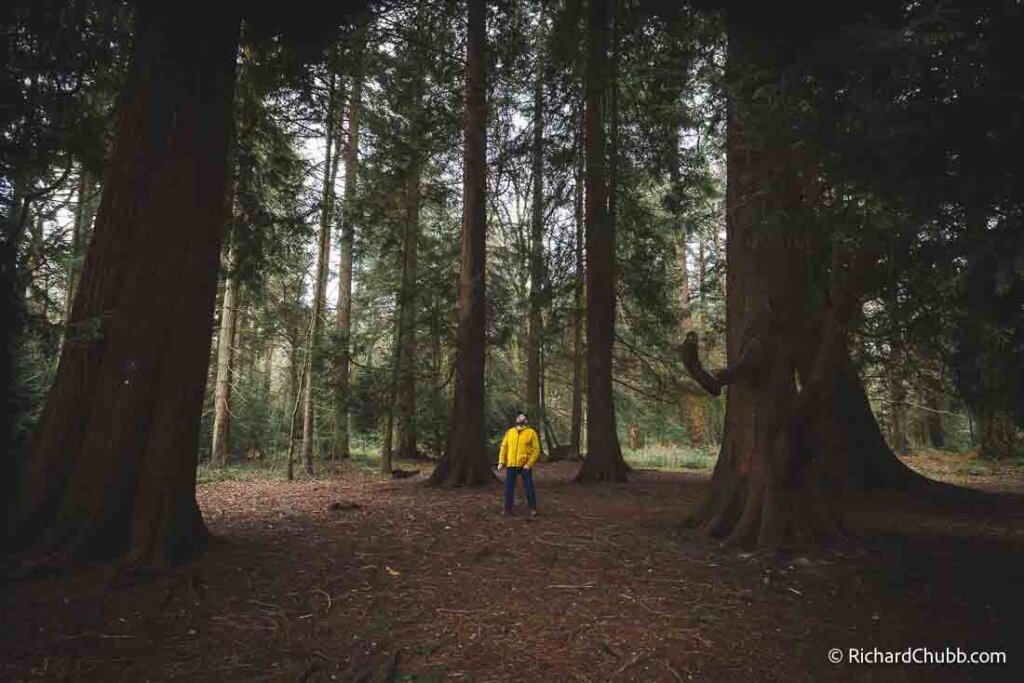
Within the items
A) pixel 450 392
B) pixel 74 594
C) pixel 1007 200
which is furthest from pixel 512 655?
pixel 450 392

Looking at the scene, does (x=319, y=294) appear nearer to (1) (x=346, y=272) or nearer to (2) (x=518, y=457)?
(1) (x=346, y=272)

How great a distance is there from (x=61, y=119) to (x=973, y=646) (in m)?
9.24

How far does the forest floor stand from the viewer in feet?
11.5

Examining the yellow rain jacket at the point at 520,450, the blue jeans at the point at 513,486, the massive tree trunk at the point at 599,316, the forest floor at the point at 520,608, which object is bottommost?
the forest floor at the point at 520,608

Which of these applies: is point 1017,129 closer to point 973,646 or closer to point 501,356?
point 973,646

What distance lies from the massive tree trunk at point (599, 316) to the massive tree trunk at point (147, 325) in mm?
8387

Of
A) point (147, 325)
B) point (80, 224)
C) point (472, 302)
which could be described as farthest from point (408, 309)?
point (147, 325)

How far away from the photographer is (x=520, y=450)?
8.15 m

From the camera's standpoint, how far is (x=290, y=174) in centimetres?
931

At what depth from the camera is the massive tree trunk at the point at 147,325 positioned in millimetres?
5066

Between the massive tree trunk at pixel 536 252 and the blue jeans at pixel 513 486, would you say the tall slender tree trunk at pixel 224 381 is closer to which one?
the massive tree trunk at pixel 536 252

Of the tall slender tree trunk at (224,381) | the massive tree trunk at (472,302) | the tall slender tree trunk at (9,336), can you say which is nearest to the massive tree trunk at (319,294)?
the massive tree trunk at (472,302)

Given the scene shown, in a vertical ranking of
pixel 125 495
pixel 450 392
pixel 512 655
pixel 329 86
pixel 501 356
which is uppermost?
pixel 329 86

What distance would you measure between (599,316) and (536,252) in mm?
2376
